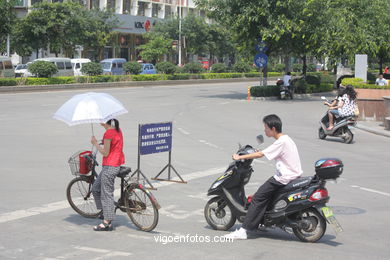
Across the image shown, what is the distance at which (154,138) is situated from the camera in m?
11.4

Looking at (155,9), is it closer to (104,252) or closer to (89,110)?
(89,110)

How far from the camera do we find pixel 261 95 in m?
34.8

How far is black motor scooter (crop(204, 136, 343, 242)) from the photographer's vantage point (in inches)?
282

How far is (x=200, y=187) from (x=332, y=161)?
13.1ft

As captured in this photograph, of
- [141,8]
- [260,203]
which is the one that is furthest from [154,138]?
[141,8]

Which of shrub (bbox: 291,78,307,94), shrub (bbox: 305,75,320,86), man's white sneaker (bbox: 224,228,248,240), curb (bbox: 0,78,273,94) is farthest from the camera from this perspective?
shrub (bbox: 305,75,320,86)

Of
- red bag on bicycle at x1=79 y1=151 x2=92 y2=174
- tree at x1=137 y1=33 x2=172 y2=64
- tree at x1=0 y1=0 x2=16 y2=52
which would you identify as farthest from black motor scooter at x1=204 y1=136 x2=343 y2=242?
tree at x1=137 y1=33 x2=172 y2=64

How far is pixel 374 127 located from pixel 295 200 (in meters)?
14.7

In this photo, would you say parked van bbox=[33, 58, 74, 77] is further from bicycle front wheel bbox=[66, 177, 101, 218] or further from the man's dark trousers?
the man's dark trousers

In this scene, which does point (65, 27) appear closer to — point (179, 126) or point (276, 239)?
point (179, 126)

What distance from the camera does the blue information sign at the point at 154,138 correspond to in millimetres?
11070

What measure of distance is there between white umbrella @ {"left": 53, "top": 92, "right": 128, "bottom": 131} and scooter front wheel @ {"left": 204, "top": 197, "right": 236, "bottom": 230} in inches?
63.2

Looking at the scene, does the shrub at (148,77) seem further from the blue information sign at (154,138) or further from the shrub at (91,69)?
the blue information sign at (154,138)

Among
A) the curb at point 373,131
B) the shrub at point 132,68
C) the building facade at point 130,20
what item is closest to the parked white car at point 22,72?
the shrub at point 132,68
